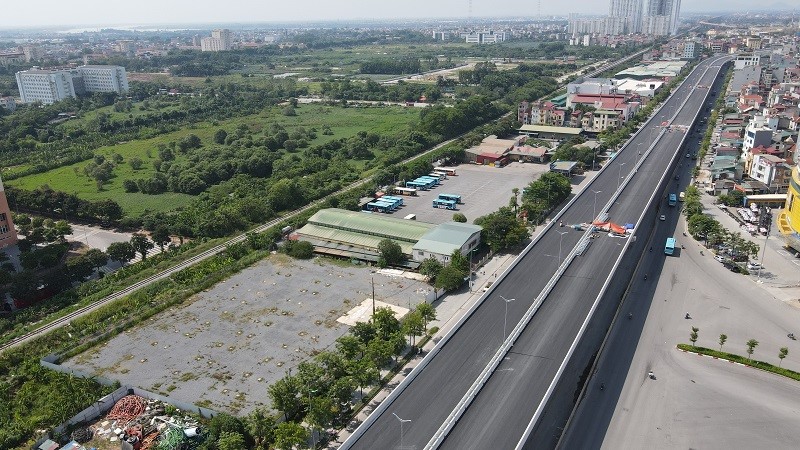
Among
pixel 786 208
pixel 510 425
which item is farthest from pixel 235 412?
pixel 786 208

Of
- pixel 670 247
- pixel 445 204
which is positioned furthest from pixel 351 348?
pixel 670 247

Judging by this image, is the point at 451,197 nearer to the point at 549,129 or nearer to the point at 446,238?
the point at 446,238

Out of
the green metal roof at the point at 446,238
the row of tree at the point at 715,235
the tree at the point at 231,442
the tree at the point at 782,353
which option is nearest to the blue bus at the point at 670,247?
the row of tree at the point at 715,235

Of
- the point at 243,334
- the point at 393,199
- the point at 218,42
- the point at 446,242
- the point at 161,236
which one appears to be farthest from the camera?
the point at 218,42

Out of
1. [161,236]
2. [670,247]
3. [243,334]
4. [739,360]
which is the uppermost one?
[161,236]

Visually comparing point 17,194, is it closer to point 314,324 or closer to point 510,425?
point 314,324

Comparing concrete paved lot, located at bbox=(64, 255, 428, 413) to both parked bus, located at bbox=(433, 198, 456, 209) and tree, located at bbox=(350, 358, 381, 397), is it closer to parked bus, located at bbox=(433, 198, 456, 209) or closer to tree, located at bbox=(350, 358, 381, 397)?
tree, located at bbox=(350, 358, 381, 397)

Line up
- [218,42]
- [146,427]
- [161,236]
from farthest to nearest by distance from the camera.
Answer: [218,42] → [161,236] → [146,427]

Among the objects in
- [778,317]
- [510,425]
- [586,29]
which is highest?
[586,29]
